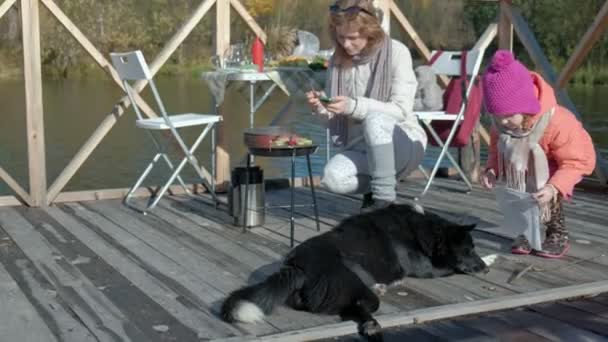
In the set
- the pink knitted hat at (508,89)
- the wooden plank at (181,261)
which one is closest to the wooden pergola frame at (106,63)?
the wooden plank at (181,261)

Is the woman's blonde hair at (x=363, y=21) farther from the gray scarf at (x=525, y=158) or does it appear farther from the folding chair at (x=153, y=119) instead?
the folding chair at (x=153, y=119)

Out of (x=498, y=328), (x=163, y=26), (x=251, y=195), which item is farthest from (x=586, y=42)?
(x=163, y=26)

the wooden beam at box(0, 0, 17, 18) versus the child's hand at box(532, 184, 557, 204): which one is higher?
the wooden beam at box(0, 0, 17, 18)

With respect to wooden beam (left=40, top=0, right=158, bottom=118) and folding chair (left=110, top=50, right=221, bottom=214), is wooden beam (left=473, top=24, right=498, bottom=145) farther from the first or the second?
wooden beam (left=40, top=0, right=158, bottom=118)

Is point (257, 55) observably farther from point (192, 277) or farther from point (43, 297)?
point (43, 297)

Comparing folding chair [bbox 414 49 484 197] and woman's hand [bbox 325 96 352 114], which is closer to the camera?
woman's hand [bbox 325 96 352 114]

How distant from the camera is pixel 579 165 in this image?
3.20m

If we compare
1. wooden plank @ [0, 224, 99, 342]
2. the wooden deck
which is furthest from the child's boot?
wooden plank @ [0, 224, 99, 342]

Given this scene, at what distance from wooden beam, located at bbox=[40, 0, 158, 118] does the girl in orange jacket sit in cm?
235

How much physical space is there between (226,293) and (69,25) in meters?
2.48

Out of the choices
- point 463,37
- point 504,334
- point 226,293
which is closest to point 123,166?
point 463,37

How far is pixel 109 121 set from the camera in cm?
476

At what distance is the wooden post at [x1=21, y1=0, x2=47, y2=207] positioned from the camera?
14.4ft

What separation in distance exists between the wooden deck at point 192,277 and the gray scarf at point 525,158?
13.8 inches
